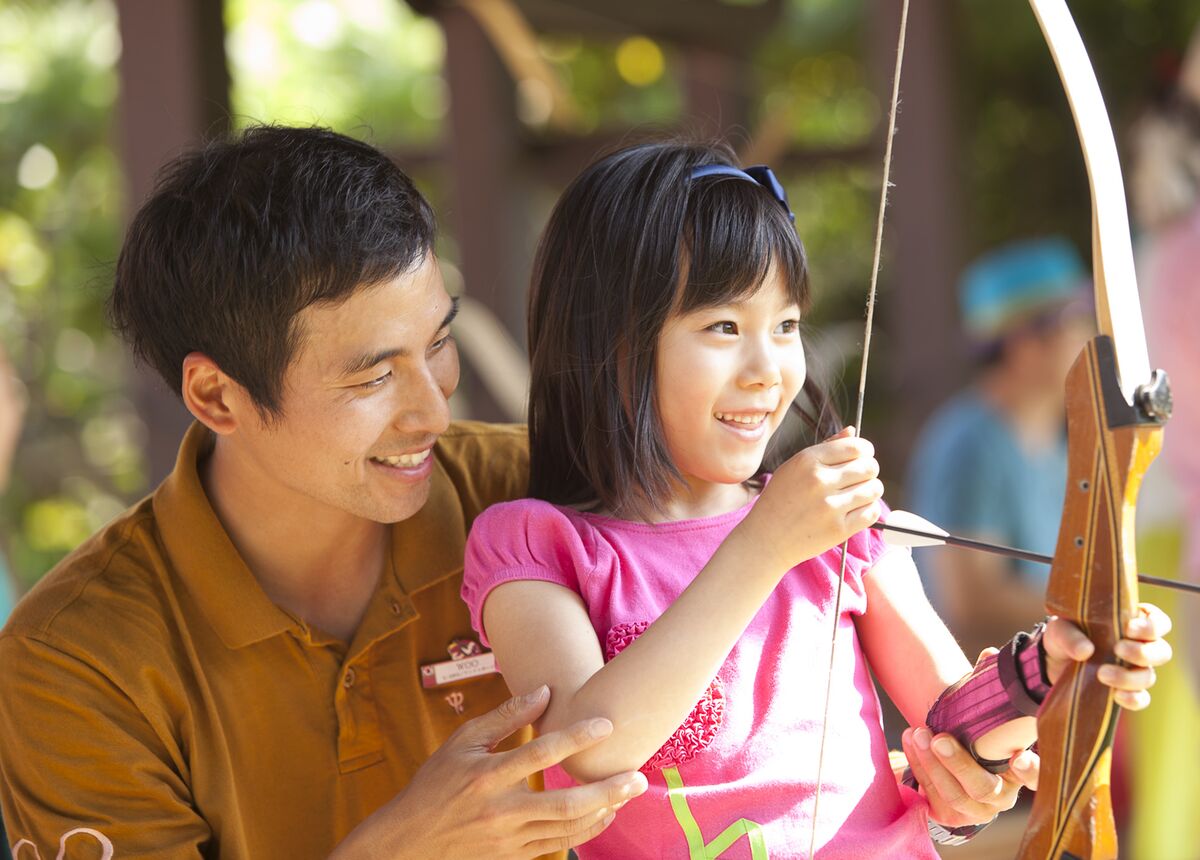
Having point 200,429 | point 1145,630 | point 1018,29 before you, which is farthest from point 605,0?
point 1018,29

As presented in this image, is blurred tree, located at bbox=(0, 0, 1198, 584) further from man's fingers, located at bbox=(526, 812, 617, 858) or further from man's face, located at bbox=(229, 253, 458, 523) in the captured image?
man's fingers, located at bbox=(526, 812, 617, 858)

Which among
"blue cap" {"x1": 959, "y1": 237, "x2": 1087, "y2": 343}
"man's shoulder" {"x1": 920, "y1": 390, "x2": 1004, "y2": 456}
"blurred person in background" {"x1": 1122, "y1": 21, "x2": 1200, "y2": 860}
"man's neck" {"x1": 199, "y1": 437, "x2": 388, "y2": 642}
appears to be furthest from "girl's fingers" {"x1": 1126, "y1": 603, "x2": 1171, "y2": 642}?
"blue cap" {"x1": 959, "y1": 237, "x2": 1087, "y2": 343}

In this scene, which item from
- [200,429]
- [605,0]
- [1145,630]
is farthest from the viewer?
[605,0]

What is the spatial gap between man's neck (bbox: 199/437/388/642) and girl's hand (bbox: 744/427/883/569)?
1.94 feet

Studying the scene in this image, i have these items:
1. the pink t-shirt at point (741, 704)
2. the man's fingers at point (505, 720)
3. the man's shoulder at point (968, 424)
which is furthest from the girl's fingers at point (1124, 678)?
the man's shoulder at point (968, 424)

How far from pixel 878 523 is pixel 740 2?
3.23m

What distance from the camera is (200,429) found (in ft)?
5.66

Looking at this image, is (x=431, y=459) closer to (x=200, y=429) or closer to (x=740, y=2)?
(x=200, y=429)

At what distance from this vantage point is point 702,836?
1.31m

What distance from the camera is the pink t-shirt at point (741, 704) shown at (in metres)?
1.32

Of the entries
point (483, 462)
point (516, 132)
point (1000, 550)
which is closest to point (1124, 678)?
point (1000, 550)

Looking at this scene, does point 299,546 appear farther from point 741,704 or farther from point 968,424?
point 968,424

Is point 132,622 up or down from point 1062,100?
down

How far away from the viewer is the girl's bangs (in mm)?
1340
